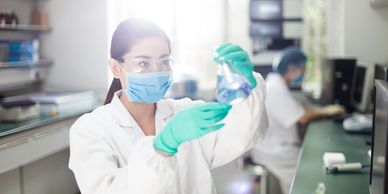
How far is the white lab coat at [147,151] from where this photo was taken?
106cm

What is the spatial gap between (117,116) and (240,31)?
111 inches

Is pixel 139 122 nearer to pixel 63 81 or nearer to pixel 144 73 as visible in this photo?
pixel 144 73

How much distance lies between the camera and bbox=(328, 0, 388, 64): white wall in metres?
2.29

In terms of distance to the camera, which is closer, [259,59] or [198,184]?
[198,184]

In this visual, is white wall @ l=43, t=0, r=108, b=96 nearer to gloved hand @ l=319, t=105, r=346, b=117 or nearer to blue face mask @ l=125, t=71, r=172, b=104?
gloved hand @ l=319, t=105, r=346, b=117

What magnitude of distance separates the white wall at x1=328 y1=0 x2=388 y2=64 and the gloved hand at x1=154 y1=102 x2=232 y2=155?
143cm

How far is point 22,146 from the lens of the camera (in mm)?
2381

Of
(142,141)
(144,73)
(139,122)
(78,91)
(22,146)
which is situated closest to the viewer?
(142,141)

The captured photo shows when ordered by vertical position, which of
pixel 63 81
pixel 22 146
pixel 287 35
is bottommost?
pixel 22 146

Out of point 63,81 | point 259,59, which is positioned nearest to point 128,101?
point 63,81

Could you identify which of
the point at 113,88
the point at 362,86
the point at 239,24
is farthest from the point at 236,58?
the point at 239,24

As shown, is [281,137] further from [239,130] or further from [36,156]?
[239,130]

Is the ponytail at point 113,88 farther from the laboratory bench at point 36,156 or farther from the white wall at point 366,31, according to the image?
the white wall at point 366,31

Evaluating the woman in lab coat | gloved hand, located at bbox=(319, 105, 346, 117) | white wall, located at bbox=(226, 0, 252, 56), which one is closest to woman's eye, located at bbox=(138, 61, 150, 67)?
the woman in lab coat
